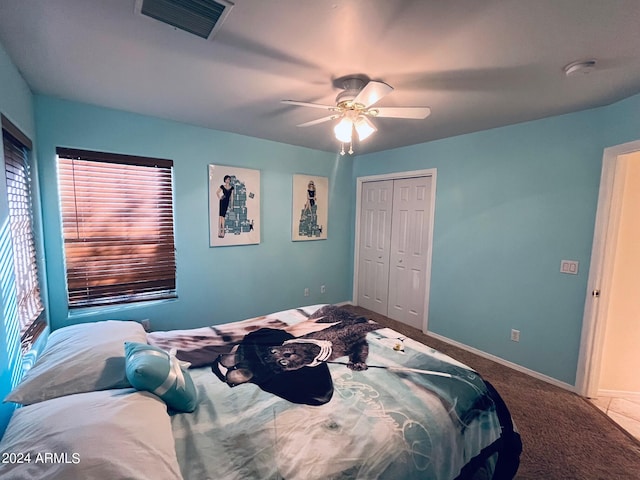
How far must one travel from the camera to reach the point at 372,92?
1622 millimetres

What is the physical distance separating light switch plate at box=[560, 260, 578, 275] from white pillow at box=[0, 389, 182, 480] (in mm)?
3120

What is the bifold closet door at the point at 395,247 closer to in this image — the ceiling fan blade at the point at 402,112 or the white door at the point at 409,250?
the white door at the point at 409,250

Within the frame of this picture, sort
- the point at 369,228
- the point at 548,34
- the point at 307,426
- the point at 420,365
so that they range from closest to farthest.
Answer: the point at 307,426
the point at 548,34
the point at 420,365
the point at 369,228

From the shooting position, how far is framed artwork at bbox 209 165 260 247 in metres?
3.21

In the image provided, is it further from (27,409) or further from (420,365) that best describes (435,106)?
(27,409)

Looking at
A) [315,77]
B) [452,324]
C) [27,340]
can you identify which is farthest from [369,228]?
[27,340]

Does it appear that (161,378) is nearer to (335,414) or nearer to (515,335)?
(335,414)

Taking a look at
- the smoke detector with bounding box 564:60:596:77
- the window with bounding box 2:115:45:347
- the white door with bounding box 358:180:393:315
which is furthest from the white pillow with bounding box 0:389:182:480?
the white door with bounding box 358:180:393:315

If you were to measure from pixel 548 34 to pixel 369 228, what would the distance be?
309cm

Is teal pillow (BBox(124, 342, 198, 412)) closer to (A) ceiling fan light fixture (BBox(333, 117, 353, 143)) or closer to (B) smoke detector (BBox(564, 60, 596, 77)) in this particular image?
(A) ceiling fan light fixture (BBox(333, 117, 353, 143))

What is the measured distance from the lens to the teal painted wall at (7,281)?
132 cm

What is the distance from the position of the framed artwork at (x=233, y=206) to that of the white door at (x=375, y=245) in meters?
1.70

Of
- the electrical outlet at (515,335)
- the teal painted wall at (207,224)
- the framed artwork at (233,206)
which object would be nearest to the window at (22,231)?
the teal painted wall at (207,224)

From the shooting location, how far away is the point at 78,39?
152 centimetres
